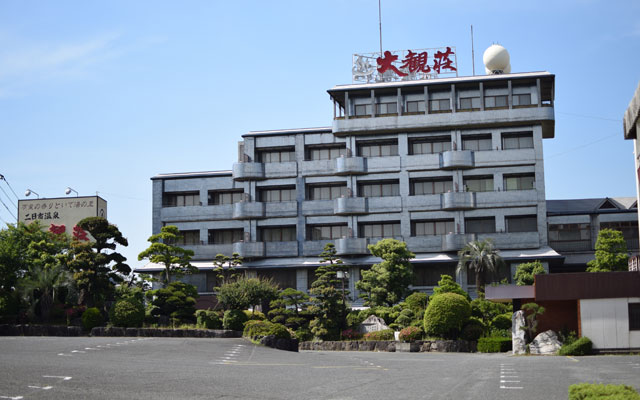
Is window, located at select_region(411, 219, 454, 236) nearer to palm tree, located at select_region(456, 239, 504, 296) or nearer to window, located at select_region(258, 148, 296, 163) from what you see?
palm tree, located at select_region(456, 239, 504, 296)

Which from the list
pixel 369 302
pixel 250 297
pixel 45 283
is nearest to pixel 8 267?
pixel 45 283

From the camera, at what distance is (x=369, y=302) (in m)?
52.8

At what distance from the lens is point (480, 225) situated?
203 ft

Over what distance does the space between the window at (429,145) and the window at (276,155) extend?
11480 mm

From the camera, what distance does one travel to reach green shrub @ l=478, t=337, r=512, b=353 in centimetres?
3774

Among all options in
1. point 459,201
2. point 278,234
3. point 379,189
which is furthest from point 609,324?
point 278,234

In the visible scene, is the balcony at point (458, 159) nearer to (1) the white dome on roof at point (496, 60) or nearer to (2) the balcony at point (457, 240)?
(2) the balcony at point (457, 240)

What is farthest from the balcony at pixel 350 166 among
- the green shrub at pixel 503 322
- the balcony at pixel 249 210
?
the green shrub at pixel 503 322

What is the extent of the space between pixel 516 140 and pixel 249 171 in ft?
80.9

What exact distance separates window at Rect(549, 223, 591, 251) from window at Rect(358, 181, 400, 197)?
14.4m

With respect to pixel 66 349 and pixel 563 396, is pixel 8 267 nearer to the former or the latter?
pixel 66 349

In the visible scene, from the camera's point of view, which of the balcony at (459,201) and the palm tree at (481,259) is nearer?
the palm tree at (481,259)

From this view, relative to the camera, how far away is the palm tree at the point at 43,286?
4444 cm

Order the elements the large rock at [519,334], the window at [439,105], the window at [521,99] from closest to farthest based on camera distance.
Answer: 1. the large rock at [519,334]
2. the window at [521,99]
3. the window at [439,105]
